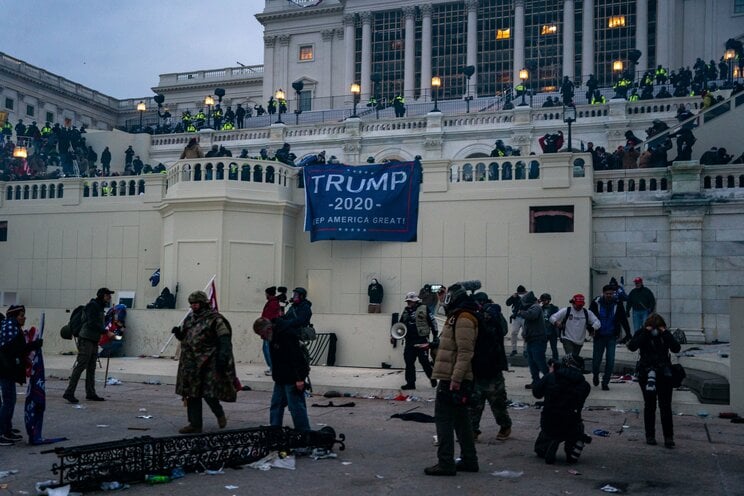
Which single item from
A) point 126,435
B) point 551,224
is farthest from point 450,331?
point 551,224

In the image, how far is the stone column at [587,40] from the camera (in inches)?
2119

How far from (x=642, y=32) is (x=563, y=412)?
166 ft

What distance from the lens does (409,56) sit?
58.8 meters

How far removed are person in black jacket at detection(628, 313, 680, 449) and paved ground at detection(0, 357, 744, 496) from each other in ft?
0.85

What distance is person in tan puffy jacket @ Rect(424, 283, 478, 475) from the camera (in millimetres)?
7254

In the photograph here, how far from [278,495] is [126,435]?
3.29 metres

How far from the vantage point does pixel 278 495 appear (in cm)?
652

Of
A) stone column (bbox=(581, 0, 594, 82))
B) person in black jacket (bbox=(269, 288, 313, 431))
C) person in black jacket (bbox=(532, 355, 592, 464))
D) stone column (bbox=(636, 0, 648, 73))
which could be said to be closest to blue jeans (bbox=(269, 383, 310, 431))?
person in black jacket (bbox=(269, 288, 313, 431))

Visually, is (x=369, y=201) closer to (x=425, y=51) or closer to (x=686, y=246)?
(x=686, y=246)

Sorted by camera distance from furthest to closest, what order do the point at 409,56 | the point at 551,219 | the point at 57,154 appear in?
the point at 409,56, the point at 57,154, the point at 551,219

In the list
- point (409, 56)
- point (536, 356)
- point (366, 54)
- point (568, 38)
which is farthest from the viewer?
point (366, 54)

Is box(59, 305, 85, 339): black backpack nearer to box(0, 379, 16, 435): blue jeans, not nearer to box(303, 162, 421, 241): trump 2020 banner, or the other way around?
box(0, 379, 16, 435): blue jeans

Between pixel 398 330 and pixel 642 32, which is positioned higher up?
pixel 642 32

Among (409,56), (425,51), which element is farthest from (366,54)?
(425,51)
